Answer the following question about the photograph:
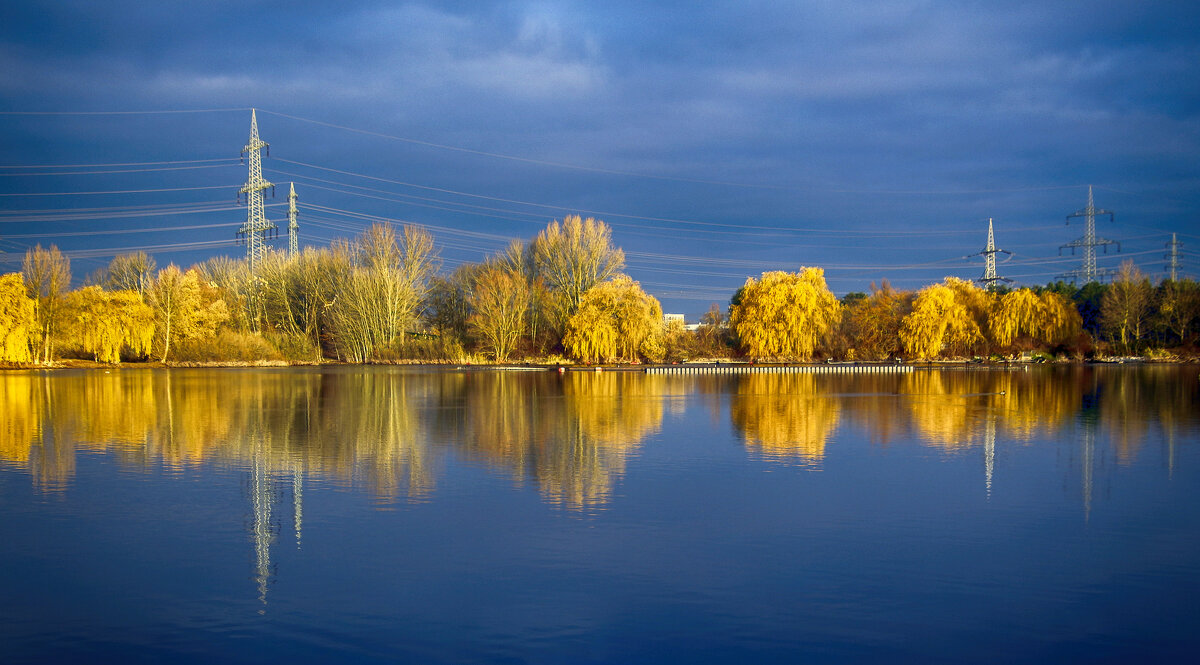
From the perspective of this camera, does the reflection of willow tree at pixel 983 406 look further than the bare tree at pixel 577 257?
No

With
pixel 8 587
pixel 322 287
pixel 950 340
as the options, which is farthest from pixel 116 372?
pixel 950 340

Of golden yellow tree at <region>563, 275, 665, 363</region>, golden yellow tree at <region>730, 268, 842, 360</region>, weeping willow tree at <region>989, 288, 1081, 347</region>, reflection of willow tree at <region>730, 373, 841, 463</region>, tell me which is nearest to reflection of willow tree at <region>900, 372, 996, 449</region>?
reflection of willow tree at <region>730, 373, 841, 463</region>

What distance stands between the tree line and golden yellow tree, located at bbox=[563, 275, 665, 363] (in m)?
0.10

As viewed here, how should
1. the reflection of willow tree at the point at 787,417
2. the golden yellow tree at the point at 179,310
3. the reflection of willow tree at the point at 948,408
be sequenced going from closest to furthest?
1. the reflection of willow tree at the point at 787,417
2. the reflection of willow tree at the point at 948,408
3. the golden yellow tree at the point at 179,310

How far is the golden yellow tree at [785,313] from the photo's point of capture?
60.2m

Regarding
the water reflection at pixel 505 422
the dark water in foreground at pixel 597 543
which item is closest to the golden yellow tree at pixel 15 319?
the water reflection at pixel 505 422

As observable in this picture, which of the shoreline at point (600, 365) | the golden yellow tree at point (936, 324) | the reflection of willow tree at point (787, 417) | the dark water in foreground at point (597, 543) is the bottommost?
the dark water in foreground at point (597, 543)

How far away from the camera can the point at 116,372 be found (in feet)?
169

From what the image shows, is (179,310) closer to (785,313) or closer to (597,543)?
(785,313)

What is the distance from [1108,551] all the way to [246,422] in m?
19.8

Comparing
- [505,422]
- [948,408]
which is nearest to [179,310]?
[505,422]

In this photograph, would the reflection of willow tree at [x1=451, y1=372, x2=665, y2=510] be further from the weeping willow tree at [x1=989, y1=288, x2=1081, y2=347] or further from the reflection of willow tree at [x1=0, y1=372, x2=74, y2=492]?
the weeping willow tree at [x1=989, y1=288, x2=1081, y2=347]

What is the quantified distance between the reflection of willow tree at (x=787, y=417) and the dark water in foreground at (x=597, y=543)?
226mm

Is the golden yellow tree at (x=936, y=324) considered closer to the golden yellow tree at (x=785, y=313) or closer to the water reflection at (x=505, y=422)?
the golden yellow tree at (x=785, y=313)
